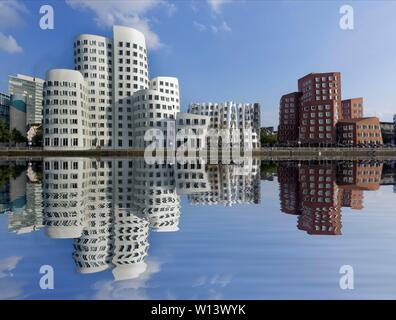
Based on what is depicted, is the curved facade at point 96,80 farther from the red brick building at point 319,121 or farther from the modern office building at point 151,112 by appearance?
the red brick building at point 319,121

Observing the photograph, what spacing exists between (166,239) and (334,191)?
52.4 ft

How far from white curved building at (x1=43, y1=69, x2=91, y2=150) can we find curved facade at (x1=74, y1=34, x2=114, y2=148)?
1045cm

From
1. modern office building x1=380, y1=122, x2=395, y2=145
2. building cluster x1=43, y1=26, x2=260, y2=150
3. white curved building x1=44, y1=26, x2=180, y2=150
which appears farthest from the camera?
modern office building x1=380, y1=122, x2=395, y2=145

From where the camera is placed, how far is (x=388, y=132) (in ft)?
563

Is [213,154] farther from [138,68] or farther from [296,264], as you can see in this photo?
[296,264]

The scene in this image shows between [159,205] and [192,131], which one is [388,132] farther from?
[159,205]

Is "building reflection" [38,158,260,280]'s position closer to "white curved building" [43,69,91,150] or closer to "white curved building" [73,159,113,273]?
"white curved building" [73,159,113,273]

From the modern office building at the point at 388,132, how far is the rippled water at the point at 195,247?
16800cm

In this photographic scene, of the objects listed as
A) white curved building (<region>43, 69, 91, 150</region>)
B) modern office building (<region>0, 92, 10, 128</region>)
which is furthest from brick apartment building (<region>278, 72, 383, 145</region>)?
modern office building (<region>0, 92, 10, 128</region>)

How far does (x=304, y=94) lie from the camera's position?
152 m

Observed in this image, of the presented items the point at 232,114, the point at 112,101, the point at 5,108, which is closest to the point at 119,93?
the point at 112,101

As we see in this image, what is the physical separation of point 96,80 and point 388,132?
13267cm

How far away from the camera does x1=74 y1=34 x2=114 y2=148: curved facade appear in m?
123
